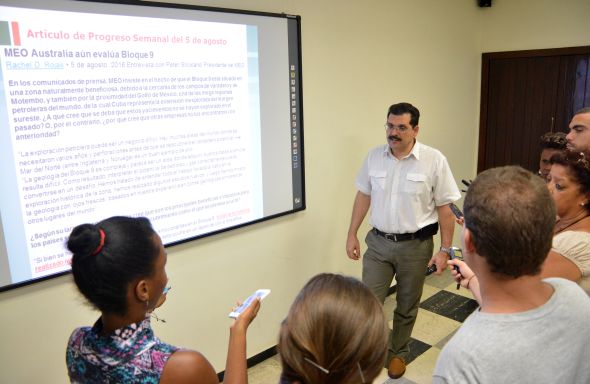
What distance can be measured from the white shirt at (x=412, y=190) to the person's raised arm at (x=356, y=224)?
0.16 metres

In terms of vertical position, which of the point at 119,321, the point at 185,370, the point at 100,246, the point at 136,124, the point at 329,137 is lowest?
the point at 185,370

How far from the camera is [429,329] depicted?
309 centimetres

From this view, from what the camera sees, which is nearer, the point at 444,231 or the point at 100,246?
the point at 100,246

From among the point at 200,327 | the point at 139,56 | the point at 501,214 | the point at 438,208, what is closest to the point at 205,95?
the point at 139,56

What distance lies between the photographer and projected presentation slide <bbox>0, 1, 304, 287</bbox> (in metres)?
1.71

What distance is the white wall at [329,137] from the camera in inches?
74.8

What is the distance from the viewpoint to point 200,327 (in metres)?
2.41

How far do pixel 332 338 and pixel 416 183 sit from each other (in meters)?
1.93

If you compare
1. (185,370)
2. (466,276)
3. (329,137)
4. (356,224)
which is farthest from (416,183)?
(185,370)

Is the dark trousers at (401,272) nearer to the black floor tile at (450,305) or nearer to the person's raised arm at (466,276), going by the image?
the black floor tile at (450,305)

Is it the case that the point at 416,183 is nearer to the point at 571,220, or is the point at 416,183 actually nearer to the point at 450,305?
the point at 571,220

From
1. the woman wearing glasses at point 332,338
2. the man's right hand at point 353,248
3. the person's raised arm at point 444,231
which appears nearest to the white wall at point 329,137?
the man's right hand at point 353,248

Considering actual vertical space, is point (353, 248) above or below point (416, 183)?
below

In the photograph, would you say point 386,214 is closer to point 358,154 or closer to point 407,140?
point 407,140
